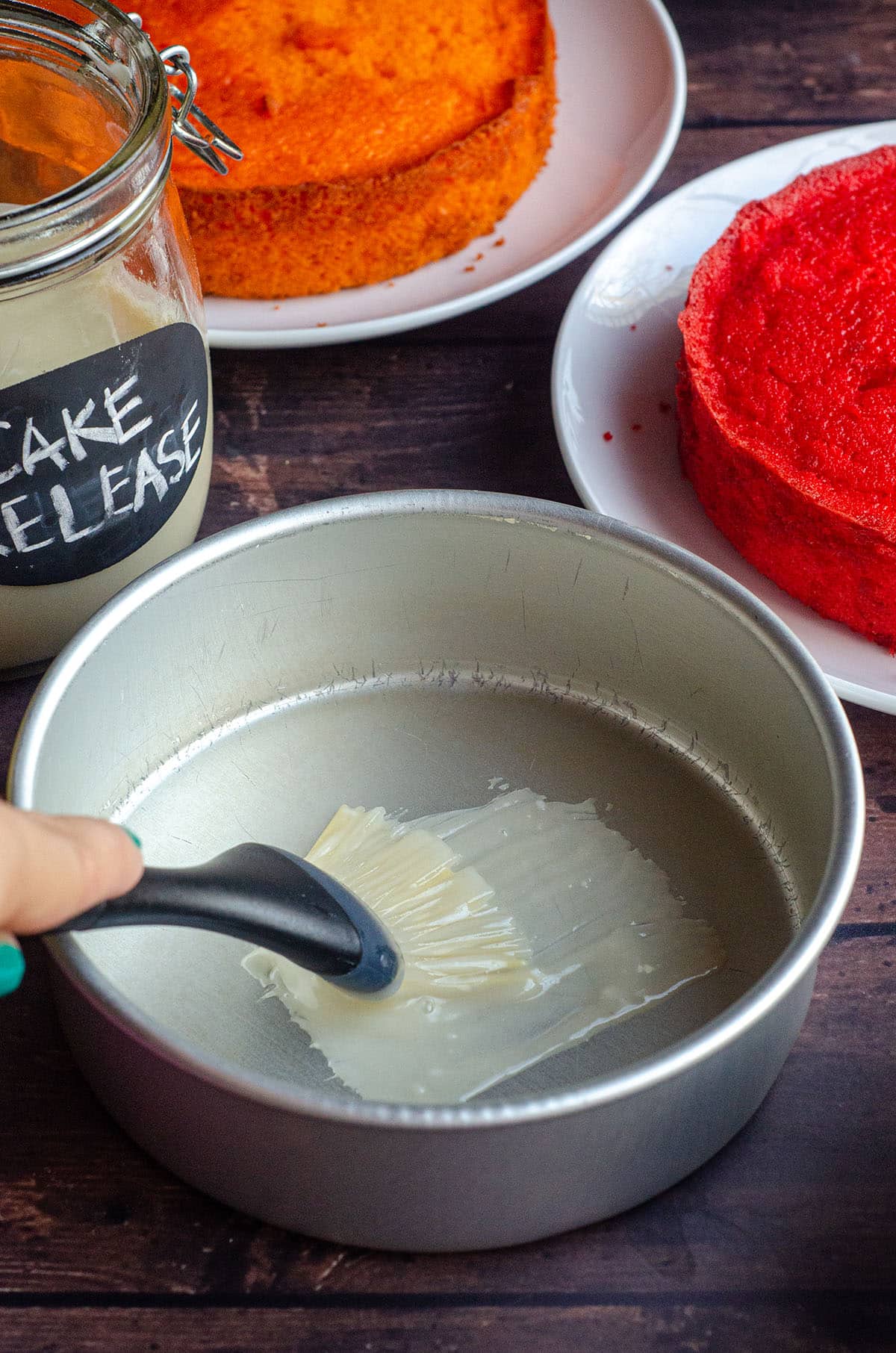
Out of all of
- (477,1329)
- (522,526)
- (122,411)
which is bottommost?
(477,1329)

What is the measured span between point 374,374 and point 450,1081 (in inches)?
19.2

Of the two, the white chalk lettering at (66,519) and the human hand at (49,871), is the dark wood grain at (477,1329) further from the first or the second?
the white chalk lettering at (66,519)

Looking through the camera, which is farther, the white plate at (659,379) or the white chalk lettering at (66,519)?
the white plate at (659,379)

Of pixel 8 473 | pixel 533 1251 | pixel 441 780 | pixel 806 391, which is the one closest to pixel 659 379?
pixel 806 391

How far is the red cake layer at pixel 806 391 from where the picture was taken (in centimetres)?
65

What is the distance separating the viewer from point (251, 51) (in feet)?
2.76

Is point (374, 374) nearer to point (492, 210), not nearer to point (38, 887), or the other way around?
point (492, 210)

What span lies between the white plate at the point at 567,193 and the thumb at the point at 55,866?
1.50 feet

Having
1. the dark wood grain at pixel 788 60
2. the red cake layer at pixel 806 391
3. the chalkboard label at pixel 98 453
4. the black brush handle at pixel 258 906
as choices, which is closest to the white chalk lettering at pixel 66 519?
the chalkboard label at pixel 98 453

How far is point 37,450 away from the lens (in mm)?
575

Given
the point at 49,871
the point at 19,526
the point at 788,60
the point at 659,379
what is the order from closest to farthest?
1. the point at 49,871
2. the point at 19,526
3. the point at 659,379
4. the point at 788,60

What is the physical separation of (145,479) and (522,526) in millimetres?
183

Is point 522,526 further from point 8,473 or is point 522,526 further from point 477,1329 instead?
point 477,1329

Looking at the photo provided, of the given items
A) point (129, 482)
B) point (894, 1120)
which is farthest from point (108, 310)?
point (894, 1120)
